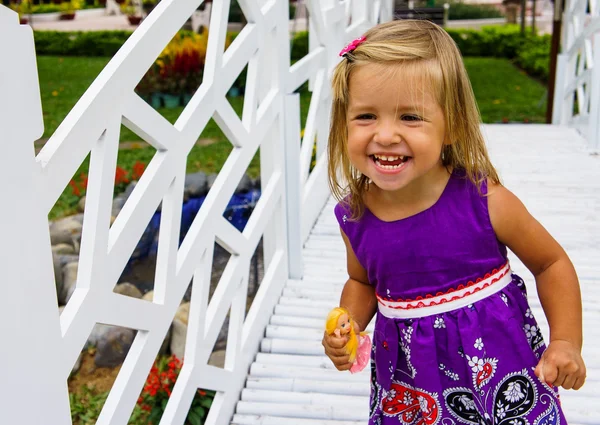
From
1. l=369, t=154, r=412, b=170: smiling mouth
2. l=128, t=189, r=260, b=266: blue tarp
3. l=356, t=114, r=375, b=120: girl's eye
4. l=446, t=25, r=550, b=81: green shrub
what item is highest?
l=356, t=114, r=375, b=120: girl's eye

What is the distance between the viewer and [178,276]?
5.67 ft

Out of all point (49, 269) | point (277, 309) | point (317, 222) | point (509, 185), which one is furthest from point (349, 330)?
point (509, 185)

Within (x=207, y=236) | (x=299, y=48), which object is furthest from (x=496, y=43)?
(x=207, y=236)

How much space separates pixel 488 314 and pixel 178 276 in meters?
0.71

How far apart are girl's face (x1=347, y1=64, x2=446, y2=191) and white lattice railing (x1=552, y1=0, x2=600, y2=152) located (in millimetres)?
4095

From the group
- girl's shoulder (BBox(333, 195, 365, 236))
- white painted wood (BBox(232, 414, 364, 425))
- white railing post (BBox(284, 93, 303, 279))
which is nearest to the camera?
girl's shoulder (BBox(333, 195, 365, 236))

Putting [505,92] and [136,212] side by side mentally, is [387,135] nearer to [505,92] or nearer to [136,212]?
[136,212]

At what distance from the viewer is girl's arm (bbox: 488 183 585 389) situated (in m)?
1.40

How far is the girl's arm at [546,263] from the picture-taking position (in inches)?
55.1

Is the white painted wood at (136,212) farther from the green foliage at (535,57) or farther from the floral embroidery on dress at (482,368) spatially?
the green foliage at (535,57)

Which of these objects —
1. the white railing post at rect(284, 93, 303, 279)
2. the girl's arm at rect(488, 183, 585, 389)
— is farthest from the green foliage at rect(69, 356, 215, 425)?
the girl's arm at rect(488, 183, 585, 389)

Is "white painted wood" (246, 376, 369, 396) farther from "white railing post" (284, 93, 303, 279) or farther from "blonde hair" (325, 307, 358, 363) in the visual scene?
"blonde hair" (325, 307, 358, 363)

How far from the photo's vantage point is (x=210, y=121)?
847cm

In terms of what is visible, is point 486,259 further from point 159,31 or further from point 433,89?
point 159,31
